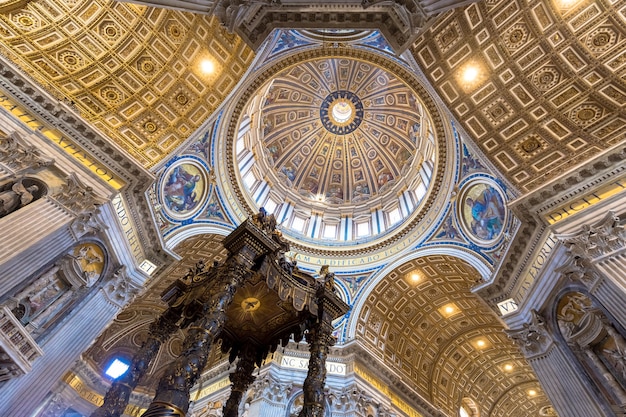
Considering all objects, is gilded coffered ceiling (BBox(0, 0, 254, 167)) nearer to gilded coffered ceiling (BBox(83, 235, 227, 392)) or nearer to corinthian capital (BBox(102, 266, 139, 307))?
corinthian capital (BBox(102, 266, 139, 307))

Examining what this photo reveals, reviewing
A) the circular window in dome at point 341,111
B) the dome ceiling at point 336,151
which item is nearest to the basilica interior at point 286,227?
the dome ceiling at point 336,151

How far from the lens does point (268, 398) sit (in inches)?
512

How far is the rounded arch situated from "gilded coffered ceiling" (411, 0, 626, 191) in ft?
10.3

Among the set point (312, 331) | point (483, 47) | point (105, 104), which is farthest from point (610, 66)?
point (105, 104)

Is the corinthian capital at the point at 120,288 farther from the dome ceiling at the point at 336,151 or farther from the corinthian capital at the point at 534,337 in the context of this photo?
the corinthian capital at the point at 534,337

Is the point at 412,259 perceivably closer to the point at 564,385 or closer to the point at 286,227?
the point at 286,227

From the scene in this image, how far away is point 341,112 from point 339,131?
1069mm

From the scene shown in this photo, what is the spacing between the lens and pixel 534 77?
10.9 metres

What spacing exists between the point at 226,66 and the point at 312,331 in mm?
8763

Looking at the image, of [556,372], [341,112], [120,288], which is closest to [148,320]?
[120,288]

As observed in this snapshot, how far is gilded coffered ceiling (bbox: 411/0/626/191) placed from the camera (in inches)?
395

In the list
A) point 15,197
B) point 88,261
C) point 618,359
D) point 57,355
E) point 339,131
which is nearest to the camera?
point 618,359

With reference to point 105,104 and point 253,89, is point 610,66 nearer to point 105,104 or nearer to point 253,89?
point 253,89

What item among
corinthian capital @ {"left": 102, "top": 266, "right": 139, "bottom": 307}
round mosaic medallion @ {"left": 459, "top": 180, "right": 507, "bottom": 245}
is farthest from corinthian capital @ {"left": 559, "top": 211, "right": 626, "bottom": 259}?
corinthian capital @ {"left": 102, "top": 266, "right": 139, "bottom": 307}
